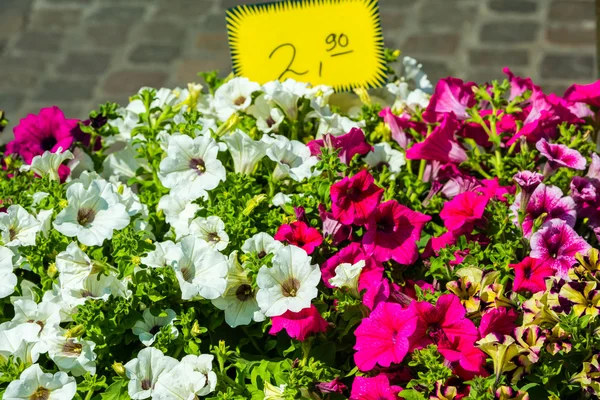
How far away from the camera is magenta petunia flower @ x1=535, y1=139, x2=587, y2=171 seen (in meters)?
1.53

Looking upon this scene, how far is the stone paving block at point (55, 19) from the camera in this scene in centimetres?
509

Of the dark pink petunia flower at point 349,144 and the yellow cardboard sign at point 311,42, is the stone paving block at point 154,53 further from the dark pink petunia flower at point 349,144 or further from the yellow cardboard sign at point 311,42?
the dark pink petunia flower at point 349,144

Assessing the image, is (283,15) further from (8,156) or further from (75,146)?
(8,156)

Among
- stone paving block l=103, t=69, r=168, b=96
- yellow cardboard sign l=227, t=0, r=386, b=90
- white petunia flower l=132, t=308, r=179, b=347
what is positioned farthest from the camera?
stone paving block l=103, t=69, r=168, b=96

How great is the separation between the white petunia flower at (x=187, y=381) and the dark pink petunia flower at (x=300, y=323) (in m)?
0.12

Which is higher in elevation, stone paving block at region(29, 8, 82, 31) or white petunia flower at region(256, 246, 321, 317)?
white petunia flower at region(256, 246, 321, 317)

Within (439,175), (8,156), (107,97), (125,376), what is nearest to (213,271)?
(125,376)

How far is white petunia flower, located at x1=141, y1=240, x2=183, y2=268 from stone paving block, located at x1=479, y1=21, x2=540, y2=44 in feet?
11.8

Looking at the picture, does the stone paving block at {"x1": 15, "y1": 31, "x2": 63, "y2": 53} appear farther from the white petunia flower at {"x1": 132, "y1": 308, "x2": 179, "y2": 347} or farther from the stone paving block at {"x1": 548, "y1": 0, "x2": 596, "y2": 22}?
the white petunia flower at {"x1": 132, "y1": 308, "x2": 179, "y2": 347}

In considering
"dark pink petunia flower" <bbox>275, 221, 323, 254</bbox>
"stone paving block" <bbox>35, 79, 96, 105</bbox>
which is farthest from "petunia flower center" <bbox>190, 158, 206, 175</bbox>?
"stone paving block" <bbox>35, 79, 96, 105</bbox>

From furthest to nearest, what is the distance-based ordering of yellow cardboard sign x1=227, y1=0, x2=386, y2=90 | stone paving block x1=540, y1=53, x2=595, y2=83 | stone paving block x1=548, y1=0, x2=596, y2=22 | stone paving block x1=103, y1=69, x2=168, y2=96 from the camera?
1. stone paving block x1=548, y1=0, x2=596, y2=22
2. stone paving block x1=103, y1=69, x2=168, y2=96
3. stone paving block x1=540, y1=53, x2=595, y2=83
4. yellow cardboard sign x1=227, y1=0, x2=386, y2=90

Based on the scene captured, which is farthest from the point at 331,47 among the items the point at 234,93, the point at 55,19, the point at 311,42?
the point at 55,19

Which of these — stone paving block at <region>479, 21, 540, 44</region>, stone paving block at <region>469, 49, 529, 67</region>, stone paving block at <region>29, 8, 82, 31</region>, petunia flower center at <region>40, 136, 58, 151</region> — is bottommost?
stone paving block at <region>469, 49, 529, 67</region>

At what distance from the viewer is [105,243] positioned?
152cm
